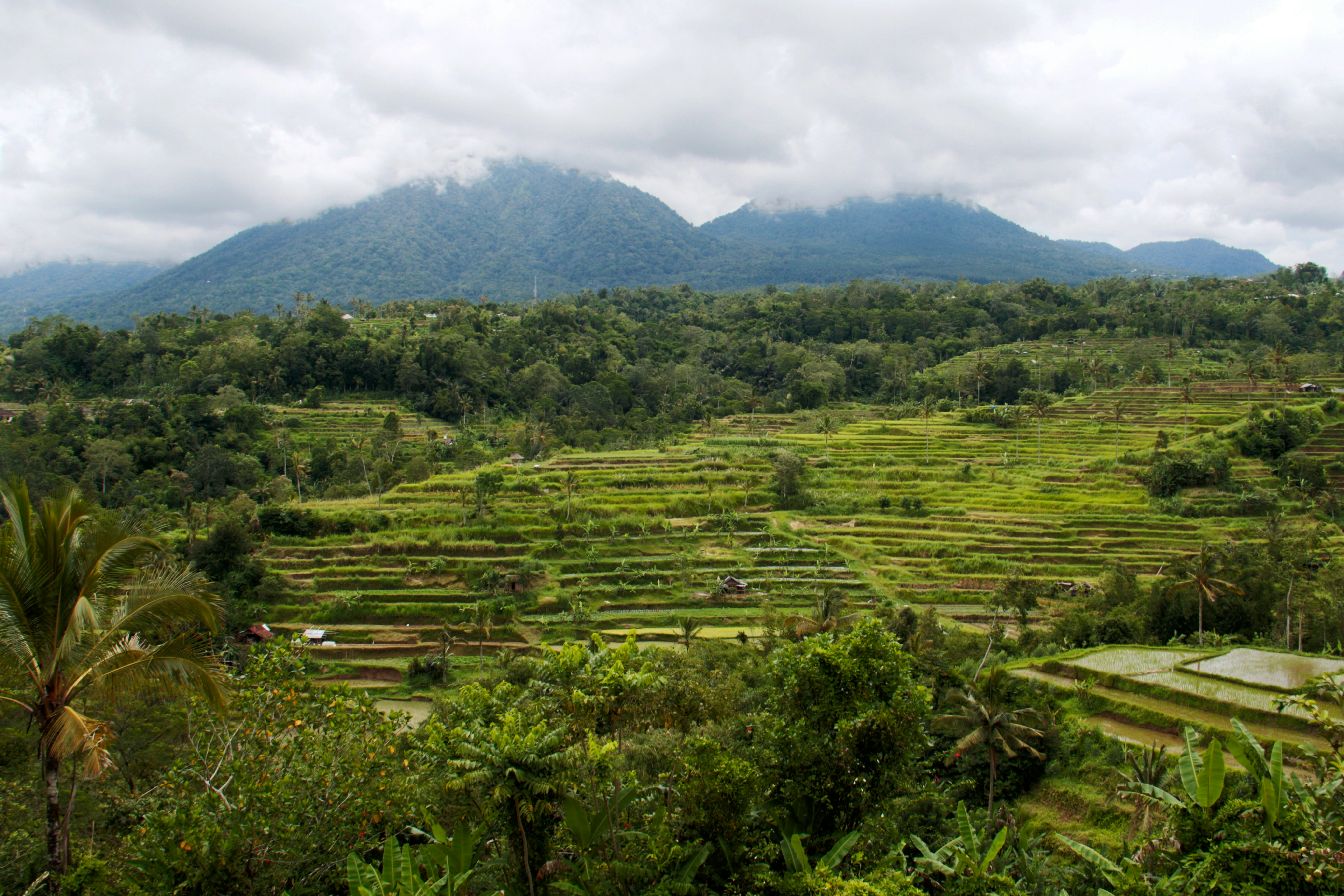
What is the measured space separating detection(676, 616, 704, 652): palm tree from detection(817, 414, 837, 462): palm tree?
20357 millimetres

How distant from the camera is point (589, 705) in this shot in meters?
8.61

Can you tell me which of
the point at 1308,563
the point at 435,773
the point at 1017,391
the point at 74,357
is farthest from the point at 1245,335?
the point at 74,357

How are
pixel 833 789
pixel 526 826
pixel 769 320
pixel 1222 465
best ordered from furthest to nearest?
1. pixel 769 320
2. pixel 1222 465
3. pixel 833 789
4. pixel 526 826

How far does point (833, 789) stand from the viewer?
948 centimetres

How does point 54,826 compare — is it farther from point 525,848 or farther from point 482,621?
point 482,621

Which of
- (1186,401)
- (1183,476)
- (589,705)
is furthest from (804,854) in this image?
(1186,401)

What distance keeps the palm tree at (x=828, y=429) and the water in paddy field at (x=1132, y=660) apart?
86.4ft

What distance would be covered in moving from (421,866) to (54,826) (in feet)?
11.2

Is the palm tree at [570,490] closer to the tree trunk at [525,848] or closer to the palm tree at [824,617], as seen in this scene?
the palm tree at [824,617]

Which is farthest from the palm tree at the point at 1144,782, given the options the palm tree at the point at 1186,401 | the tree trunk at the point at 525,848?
the palm tree at the point at 1186,401

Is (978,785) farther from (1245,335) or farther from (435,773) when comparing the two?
(1245,335)

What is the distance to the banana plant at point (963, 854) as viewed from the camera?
7.55 m

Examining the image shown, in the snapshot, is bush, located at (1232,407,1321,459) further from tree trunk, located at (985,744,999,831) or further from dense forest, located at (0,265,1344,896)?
tree trunk, located at (985,744,999,831)

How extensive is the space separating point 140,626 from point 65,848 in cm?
246
